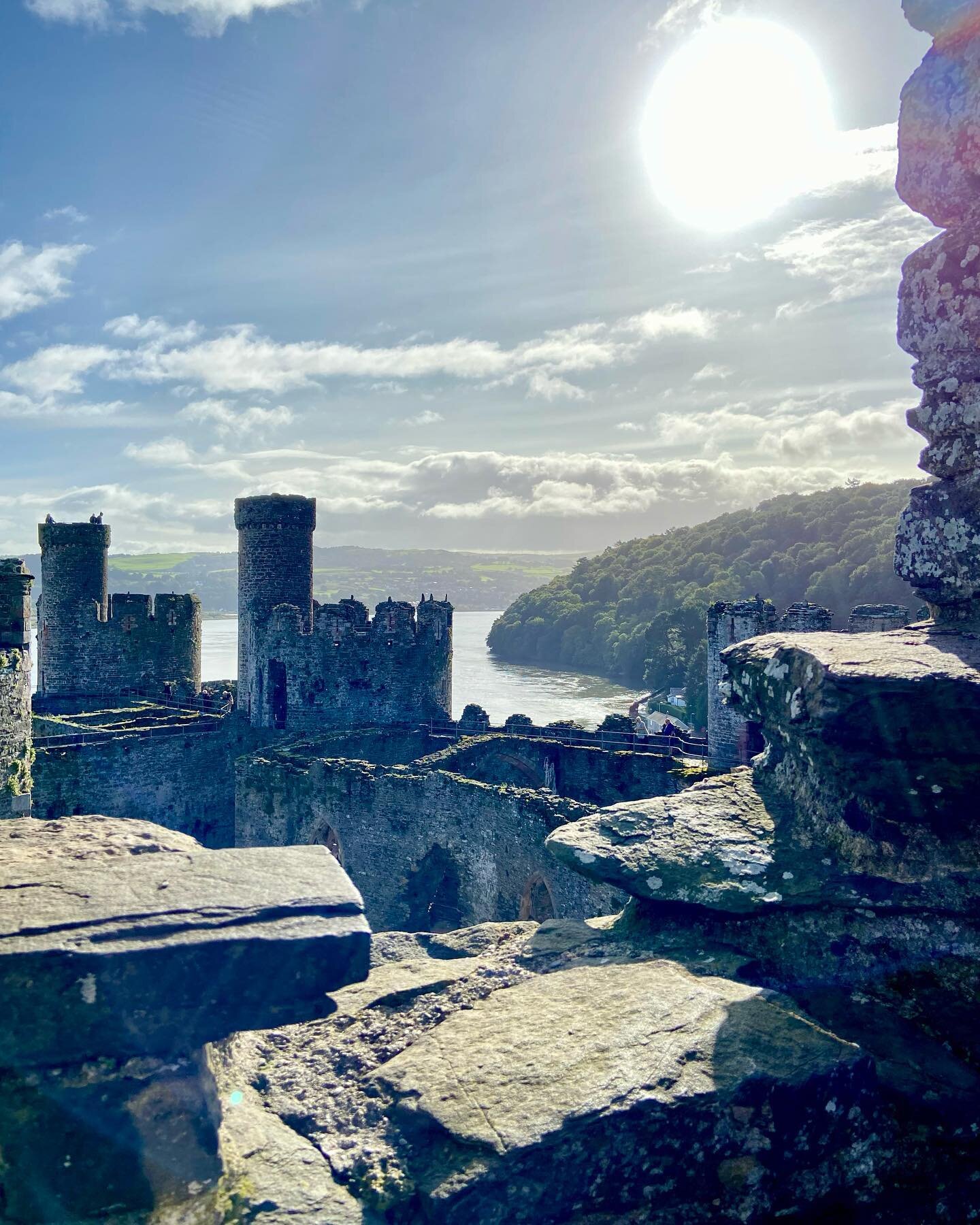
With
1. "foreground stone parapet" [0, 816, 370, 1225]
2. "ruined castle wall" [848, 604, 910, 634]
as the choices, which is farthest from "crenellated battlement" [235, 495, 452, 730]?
"foreground stone parapet" [0, 816, 370, 1225]

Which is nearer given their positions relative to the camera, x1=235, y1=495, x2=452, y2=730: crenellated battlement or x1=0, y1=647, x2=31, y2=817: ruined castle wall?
x1=0, y1=647, x2=31, y2=817: ruined castle wall

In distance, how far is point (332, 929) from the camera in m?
3.52

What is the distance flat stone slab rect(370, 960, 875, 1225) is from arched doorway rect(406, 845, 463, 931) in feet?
41.8

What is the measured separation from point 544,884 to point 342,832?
529 centimetres

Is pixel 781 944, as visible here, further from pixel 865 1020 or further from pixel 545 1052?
pixel 545 1052

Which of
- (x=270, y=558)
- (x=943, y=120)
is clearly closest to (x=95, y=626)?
(x=270, y=558)

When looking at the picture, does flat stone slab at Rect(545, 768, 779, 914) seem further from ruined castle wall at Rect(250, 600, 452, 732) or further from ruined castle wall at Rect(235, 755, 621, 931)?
ruined castle wall at Rect(250, 600, 452, 732)

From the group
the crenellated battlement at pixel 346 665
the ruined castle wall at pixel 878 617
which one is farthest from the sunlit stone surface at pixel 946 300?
the crenellated battlement at pixel 346 665

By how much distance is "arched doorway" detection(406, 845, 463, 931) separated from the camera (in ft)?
53.0

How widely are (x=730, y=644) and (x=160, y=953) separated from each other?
20072 millimetres

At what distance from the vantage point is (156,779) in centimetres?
2217

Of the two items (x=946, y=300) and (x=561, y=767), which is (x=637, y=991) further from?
(x=561, y=767)

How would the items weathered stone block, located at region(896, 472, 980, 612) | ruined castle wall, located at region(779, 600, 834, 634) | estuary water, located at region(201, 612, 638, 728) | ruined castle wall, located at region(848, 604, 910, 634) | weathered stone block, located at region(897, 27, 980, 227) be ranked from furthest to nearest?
estuary water, located at region(201, 612, 638, 728) → ruined castle wall, located at region(848, 604, 910, 634) → ruined castle wall, located at region(779, 600, 834, 634) → weathered stone block, located at region(896, 472, 980, 612) → weathered stone block, located at region(897, 27, 980, 227)

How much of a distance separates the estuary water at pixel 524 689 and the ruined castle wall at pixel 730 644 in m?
24.3
